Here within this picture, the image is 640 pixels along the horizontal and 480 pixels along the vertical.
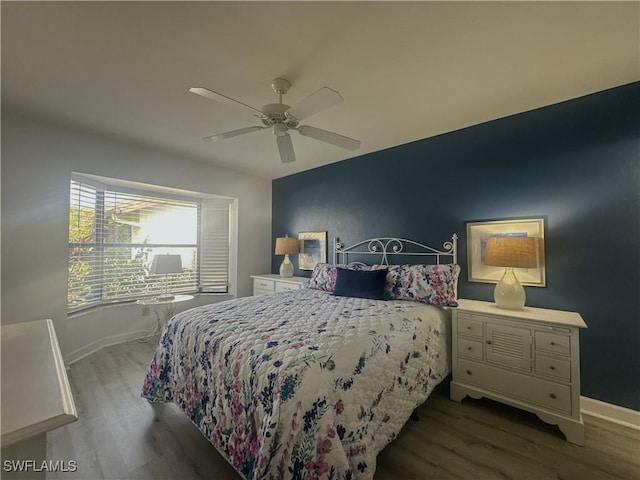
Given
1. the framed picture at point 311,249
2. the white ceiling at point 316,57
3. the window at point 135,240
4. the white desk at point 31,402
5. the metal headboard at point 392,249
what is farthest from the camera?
the framed picture at point 311,249

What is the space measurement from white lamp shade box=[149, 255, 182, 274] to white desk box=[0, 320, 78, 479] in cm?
242

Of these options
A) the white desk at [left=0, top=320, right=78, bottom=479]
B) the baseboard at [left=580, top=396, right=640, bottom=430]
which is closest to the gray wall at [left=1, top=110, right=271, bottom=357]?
the white desk at [left=0, top=320, right=78, bottom=479]

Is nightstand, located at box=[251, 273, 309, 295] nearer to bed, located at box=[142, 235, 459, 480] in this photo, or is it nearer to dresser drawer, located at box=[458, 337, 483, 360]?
bed, located at box=[142, 235, 459, 480]

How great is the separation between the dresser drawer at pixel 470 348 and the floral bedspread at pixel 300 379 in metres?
0.17

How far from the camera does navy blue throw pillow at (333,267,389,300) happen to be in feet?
8.55

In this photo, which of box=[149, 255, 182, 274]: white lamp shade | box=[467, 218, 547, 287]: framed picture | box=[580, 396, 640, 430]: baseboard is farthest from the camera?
box=[149, 255, 182, 274]: white lamp shade

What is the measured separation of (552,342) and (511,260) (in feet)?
2.03

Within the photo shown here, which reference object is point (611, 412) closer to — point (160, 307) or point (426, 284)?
point (426, 284)

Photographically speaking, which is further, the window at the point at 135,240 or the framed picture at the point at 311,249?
the framed picture at the point at 311,249

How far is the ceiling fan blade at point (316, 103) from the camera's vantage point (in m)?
1.56

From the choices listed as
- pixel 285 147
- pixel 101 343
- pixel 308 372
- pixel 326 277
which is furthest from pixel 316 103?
pixel 101 343

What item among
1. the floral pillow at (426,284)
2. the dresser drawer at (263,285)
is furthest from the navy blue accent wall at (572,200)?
the dresser drawer at (263,285)

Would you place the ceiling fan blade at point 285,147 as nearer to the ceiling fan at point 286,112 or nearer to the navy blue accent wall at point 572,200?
the ceiling fan at point 286,112

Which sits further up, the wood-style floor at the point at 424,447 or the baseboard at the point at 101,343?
the baseboard at the point at 101,343
